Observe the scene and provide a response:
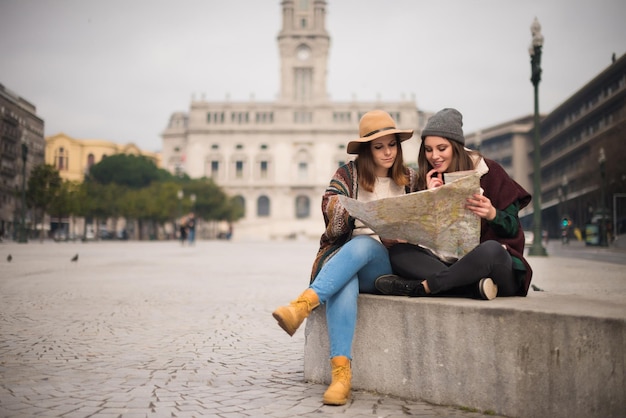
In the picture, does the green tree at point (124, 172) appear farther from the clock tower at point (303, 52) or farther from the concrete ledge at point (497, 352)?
the concrete ledge at point (497, 352)

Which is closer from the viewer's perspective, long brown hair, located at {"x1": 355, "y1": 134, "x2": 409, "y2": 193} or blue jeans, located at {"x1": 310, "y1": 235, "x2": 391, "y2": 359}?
blue jeans, located at {"x1": 310, "y1": 235, "x2": 391, "y2": 359}

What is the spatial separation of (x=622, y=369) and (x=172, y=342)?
3.49 meters

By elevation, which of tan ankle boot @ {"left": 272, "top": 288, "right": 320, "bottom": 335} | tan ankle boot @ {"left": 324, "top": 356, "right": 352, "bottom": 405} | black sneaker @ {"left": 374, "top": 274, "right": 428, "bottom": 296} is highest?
black sneaker @ {"left": 374, "top": 274, "right": 428, "bottom": 296}

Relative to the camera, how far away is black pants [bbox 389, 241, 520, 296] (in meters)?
3.12

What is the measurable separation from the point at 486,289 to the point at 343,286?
78 centimetres

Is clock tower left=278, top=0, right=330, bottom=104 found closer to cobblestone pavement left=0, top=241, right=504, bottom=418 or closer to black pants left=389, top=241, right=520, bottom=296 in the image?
cobblestone pavement left=0, top=241, right=504, bottom=418

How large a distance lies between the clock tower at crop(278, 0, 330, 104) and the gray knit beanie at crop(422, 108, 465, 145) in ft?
269

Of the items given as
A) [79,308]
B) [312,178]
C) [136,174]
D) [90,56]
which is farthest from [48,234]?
[79,308]

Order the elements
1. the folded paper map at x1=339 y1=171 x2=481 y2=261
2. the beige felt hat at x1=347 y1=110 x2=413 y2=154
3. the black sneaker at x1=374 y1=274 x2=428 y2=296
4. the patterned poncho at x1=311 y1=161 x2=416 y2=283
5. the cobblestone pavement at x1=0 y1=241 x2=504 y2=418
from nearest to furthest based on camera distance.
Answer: the cobblestone pavement at x1=0 y1=241 x2=504 y2=418 → the folded paper map at x1=339 y1=171 x2=481 y2=261 → the black sneaker at x1=374 y1=274 x2=428 y2=296 → the patterned poncho at x1=311 y1=161 x2=416 y2=283 → the beige felt hat at x1=347 y1=110 x2=413 y2=154

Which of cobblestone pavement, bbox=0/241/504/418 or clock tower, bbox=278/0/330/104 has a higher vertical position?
clock tower, bbox=278/0/330/104

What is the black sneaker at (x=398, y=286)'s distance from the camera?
10.7ft

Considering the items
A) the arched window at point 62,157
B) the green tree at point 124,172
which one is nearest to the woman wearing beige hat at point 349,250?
the green tree at point 124,172

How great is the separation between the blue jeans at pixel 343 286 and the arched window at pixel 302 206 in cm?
7906

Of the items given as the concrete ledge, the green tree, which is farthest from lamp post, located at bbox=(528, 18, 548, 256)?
the green tree
